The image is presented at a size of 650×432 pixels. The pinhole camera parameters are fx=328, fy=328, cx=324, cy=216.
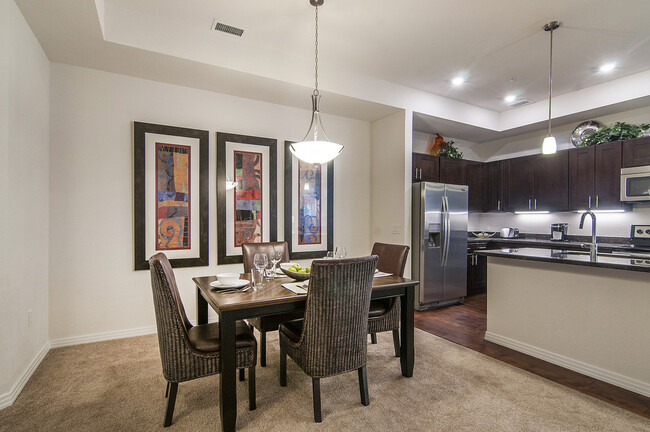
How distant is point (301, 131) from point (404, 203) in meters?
1.65

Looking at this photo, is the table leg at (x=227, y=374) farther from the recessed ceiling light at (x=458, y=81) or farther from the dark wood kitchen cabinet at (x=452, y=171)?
the dark wood kitchen cabinet at (x=452, y=171)

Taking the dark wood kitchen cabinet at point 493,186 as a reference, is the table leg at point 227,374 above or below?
below

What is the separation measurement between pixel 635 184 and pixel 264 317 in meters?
4.59

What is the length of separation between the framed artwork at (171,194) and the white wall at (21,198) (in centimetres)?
73

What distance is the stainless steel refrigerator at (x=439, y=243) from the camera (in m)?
4.36

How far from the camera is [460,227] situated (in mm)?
4695

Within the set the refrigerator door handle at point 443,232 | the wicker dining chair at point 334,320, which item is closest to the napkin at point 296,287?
the wicker dining chair at point 334,320

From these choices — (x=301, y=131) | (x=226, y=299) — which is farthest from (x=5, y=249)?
(x=301, y=131)

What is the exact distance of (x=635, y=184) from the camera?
3953 mm

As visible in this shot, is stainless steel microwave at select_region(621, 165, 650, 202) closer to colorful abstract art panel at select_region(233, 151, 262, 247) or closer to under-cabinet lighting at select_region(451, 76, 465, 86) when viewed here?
under-cabinet lighting at select_region(451, 76, 465, 86)

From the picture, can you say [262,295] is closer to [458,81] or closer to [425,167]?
[425,167]

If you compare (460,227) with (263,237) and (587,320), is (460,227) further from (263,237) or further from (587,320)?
(263,237)

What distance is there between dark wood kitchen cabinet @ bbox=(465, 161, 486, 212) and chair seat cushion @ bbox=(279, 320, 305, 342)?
412 centimetres

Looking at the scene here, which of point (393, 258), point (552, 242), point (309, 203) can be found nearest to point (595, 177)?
point (552, 242)
